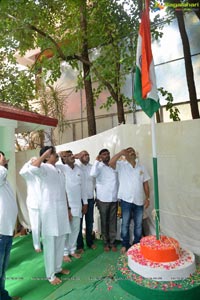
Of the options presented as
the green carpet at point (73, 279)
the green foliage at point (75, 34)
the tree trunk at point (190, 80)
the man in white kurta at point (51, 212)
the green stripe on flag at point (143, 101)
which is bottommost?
the green carpet at point (73, 279)

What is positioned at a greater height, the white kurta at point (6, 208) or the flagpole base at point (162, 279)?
the white kurta at point (6, 208)

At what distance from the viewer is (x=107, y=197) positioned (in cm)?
412

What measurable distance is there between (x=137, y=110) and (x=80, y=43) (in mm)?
2301

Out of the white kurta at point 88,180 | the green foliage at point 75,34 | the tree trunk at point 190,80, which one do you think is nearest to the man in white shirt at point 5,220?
the white kurta at point 88,180

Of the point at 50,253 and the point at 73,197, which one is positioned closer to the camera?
the point at 50,253

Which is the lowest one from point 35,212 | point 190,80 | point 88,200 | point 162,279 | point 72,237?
point 162,279

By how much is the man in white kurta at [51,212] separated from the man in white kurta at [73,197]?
2.23 ft

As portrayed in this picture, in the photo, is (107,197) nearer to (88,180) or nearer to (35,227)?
(88,180)

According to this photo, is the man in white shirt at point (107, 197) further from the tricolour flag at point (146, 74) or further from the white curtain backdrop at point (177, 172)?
the tricolour flag at point (146, 74)

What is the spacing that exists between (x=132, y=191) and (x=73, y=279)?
146 cm

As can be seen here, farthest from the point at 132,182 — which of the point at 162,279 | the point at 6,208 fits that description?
the point at 6,208

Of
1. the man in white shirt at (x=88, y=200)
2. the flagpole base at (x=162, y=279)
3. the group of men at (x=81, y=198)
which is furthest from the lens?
the man in white shirt at (x=88, y=200)

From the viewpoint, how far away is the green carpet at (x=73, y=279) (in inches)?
116

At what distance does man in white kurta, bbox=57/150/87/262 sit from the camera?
403 cm
